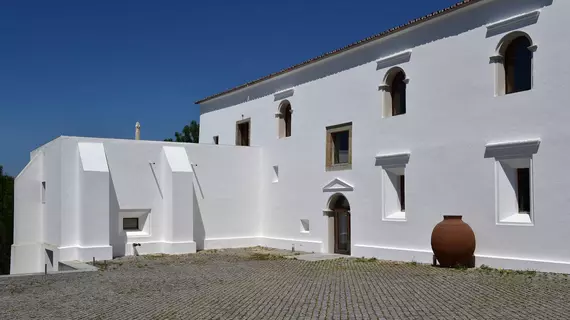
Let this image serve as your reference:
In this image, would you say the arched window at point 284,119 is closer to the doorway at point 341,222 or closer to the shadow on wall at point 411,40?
the shadow on wall at point 411,40

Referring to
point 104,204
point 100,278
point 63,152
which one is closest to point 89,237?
point 104,204

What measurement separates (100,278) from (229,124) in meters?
12.7

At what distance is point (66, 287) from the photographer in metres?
11.9

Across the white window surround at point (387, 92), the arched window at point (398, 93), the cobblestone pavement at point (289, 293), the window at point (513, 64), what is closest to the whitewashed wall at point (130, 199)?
the cobblestone pavement at point (289, 293)

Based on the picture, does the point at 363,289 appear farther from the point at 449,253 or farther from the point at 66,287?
the point at 66,287

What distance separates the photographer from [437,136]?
15.1 metres

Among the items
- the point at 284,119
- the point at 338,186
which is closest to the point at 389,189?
the point at 338,186

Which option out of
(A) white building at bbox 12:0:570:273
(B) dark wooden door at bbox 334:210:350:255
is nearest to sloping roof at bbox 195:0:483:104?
(A) white building at bbox 12:0:570:273

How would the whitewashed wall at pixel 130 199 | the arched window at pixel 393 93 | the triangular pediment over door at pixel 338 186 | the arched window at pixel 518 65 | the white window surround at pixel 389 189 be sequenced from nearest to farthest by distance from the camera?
the arched window at pixel 518 65 < the white window surround at pixel 389 189 < the arched window at pixel 393 93 < the whitewashed wall at pixel 130 199 < the triangular pediment over door at pixel 338 186

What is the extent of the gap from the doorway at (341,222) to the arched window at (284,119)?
385 cm

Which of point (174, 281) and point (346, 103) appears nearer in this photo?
point (174, 281)

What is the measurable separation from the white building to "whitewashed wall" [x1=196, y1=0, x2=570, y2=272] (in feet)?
0.13

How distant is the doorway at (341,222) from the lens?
1866cm

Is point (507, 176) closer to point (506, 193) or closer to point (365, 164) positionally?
point (506, 193)
